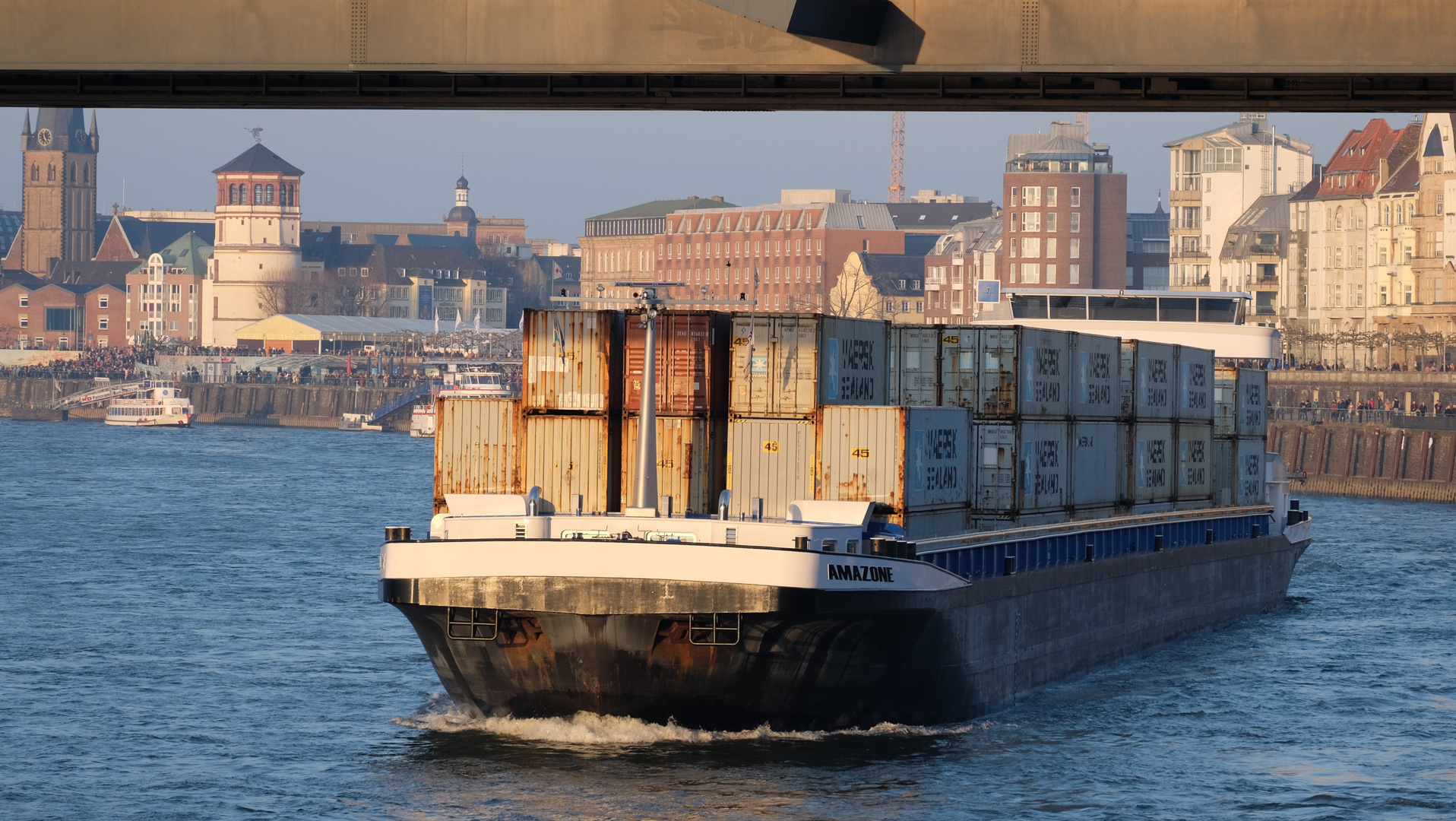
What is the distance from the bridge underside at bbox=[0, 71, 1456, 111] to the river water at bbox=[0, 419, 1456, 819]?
9.10 m

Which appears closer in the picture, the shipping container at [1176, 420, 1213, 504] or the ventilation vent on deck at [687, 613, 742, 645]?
the ventilation vent on deck at [687, 613, 742, 645]

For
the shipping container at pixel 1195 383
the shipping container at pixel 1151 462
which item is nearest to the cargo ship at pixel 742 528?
the shipping container at pixel 1151 462

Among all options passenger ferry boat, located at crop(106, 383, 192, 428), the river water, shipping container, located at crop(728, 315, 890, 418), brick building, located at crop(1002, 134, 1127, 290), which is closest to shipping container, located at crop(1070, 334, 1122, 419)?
the river water

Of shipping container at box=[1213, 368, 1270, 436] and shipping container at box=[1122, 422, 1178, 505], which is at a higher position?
shipping container at box=[1213, 368, 1270, 436]

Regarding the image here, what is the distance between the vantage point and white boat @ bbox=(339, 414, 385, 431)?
17638cm

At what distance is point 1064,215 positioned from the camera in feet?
593

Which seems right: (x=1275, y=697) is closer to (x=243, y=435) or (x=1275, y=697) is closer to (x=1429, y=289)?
(x=1429, y=289)

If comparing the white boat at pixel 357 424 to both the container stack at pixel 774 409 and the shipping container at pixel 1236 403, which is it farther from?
the container stack at pixel 774 409

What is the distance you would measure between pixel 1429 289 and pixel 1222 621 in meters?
92.6

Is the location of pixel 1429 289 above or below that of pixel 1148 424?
above

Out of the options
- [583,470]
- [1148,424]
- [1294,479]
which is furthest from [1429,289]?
[583,470]

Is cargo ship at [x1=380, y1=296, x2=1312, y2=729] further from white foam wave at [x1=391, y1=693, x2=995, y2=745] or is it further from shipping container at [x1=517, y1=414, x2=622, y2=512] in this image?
white foam wave at [x1=391, y1=693, x2=995, y2=745]

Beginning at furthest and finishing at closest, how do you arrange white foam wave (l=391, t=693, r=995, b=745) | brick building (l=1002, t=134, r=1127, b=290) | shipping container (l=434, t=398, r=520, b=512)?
brick building (l=1002, t=134, r=1127, b=290), shipping container (l=434, t=398, r=520, b=512), white foam wave (l=391, t=693, r=995, b=745)

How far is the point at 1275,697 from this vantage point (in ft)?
119
